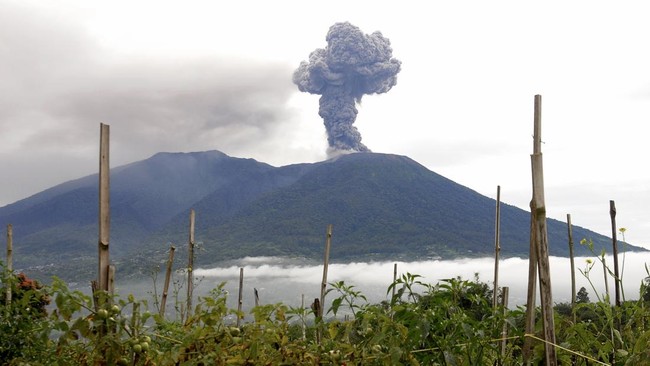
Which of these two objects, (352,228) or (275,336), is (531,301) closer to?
(275,336)

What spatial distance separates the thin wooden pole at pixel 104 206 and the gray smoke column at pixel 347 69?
518 feet

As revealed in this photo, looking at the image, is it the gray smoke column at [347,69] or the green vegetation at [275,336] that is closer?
the green vegetation at [275,336]

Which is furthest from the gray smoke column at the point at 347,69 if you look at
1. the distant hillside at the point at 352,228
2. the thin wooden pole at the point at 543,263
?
the thin wooden pole at the point at 543,263

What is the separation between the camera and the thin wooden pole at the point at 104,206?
7.22 feet

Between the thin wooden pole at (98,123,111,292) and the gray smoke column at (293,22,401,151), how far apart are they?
158029mm

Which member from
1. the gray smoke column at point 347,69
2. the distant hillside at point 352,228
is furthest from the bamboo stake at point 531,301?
the gray smoke column at point 347,69

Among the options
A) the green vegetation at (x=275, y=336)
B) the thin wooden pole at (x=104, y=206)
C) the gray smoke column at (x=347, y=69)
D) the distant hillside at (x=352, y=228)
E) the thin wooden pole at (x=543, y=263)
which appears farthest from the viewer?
the gray smoke column at (x=347, y=69)

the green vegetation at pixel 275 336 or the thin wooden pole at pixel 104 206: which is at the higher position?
the thin wooden pole at pixel 104 206

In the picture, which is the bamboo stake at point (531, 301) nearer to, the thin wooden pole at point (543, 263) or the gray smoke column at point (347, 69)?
the thin wooden pole at point (543, 263)

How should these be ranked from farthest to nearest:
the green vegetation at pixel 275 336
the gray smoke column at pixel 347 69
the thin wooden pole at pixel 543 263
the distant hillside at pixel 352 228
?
1. the gray smoke column at pixel 347 69
2. the distant hillside at pixel 352 228
3. the thin wooden pole at pixel 543 263
4. the green vegetation at pixel 275 336

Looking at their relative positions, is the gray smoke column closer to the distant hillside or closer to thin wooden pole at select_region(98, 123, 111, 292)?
the distant hillside

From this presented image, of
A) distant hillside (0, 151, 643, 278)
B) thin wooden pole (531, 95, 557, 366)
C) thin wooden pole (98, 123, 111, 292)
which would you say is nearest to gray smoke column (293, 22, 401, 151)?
distant hillside (0, 151, 643, 278)

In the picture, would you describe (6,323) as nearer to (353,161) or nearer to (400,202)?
(400,202)

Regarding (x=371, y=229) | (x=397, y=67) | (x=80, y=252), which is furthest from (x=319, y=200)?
A: (x=80, y=252)
